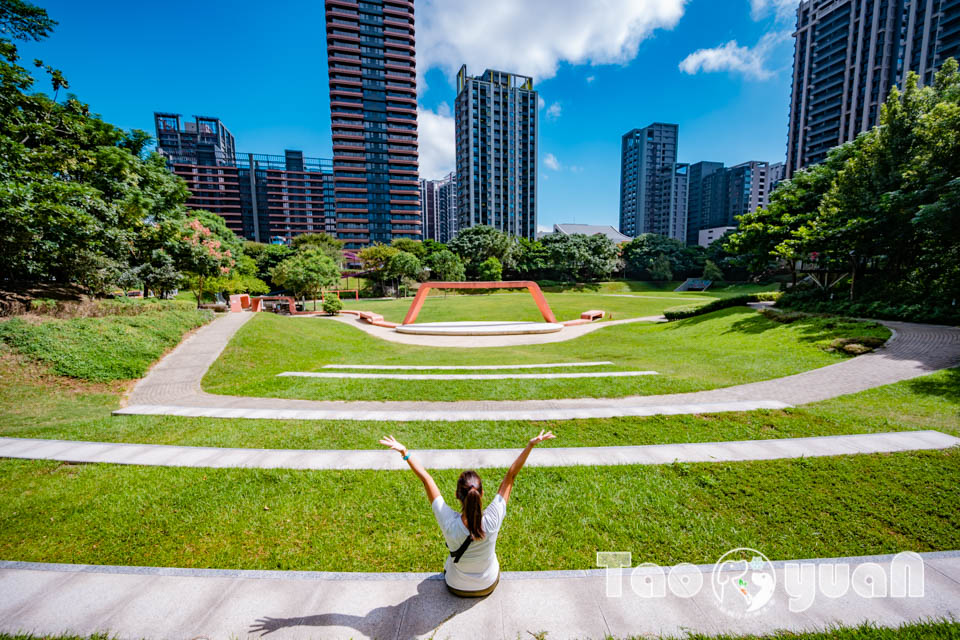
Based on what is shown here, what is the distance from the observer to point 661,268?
67.4 meters

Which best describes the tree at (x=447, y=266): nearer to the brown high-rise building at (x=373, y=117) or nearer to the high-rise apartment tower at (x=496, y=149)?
the brown high-rise building at (x=373, y=117)

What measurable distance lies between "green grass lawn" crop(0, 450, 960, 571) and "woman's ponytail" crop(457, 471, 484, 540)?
1.37m

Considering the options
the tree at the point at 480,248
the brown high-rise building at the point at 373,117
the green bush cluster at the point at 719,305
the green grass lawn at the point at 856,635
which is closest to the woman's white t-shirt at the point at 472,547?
the green grass lawn at the point at 856,635

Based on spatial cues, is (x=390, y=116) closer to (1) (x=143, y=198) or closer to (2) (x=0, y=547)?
(1) (x=143, y=198)

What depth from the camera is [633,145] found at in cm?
14775

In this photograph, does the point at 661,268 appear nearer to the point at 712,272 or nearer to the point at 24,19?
the point at 712,272

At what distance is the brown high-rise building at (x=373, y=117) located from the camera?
8781 centimetres

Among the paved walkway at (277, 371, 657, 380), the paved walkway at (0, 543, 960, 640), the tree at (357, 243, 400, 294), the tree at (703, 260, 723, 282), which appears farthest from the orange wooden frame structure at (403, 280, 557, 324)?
the tree at (703, 260, 723, 282)

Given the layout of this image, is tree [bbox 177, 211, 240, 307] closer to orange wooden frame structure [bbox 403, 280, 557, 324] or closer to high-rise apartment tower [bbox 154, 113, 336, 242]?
orange wooden frame structure [bbox 403, 280, 557, 324]

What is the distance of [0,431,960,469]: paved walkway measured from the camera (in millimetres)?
6520

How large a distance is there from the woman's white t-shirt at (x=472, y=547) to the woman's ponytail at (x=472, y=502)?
0.34ft

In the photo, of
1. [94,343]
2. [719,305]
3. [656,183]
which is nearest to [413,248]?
[719,305]

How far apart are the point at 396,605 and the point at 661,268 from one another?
7364 centimetres

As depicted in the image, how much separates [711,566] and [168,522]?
7.03 metres
